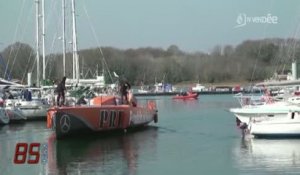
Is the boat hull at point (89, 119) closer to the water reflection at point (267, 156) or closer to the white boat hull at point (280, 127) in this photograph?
the water reflection at point (267, 156)

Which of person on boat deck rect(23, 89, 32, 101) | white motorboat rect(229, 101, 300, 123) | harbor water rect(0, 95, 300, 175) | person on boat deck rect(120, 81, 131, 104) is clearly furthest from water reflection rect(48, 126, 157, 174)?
person on boat deck rect(23, 89, 32, 101)

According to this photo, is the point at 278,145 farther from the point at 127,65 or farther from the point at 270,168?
the point at 127,65

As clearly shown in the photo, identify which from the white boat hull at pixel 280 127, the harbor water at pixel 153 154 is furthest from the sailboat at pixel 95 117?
the white boat hull at pixel 280 127

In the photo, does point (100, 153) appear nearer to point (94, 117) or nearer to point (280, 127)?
point (94, 117)

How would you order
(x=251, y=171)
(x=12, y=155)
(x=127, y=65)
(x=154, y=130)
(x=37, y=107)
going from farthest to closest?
(x=127, y=65) → (x=37, y=107) → (x=154, y=130) → (x=12, y=155) → (x=251, y=171)

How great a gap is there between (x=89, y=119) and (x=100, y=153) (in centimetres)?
659

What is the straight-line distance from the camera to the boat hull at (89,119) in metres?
32.7

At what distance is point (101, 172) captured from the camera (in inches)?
868

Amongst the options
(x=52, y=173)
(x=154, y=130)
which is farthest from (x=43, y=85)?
(x=52, y=173)

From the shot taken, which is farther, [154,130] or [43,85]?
[43,85]

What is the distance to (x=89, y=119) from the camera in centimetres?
3400

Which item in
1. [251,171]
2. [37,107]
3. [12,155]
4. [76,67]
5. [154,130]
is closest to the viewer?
[251,171]

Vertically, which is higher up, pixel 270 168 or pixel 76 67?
pixel 76 67

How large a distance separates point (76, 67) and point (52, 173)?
34.4 m
